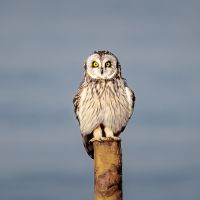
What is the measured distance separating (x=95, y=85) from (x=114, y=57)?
2.13 feet

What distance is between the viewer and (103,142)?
7695mm

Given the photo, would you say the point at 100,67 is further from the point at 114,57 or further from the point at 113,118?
the point at 113,118

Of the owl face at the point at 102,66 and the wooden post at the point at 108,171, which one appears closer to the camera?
the wooden post at the point at 108,171

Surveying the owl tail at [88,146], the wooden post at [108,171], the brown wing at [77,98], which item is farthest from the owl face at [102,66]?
the wooden post at [108,171]

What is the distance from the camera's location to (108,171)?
743 centimetres

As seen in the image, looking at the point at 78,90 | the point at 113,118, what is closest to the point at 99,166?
the point at 113,118

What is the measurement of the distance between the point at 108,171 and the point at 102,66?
3182mm

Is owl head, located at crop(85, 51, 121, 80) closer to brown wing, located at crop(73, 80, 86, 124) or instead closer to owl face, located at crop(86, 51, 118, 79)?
owl face, located at crop(86, 51, 118, 79)

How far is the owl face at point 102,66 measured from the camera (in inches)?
403

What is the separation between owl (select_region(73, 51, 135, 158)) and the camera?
395 inches

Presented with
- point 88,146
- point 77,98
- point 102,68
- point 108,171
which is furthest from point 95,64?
point 108,171

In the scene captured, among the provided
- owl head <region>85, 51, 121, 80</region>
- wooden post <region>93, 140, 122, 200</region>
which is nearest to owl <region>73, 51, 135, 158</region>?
owl head <region>85, 51, 121, 80</region>

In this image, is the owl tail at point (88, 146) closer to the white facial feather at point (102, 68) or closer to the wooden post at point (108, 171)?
the white facial feather at point (102, 68)

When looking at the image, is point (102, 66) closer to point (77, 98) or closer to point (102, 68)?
point (102, 68)
